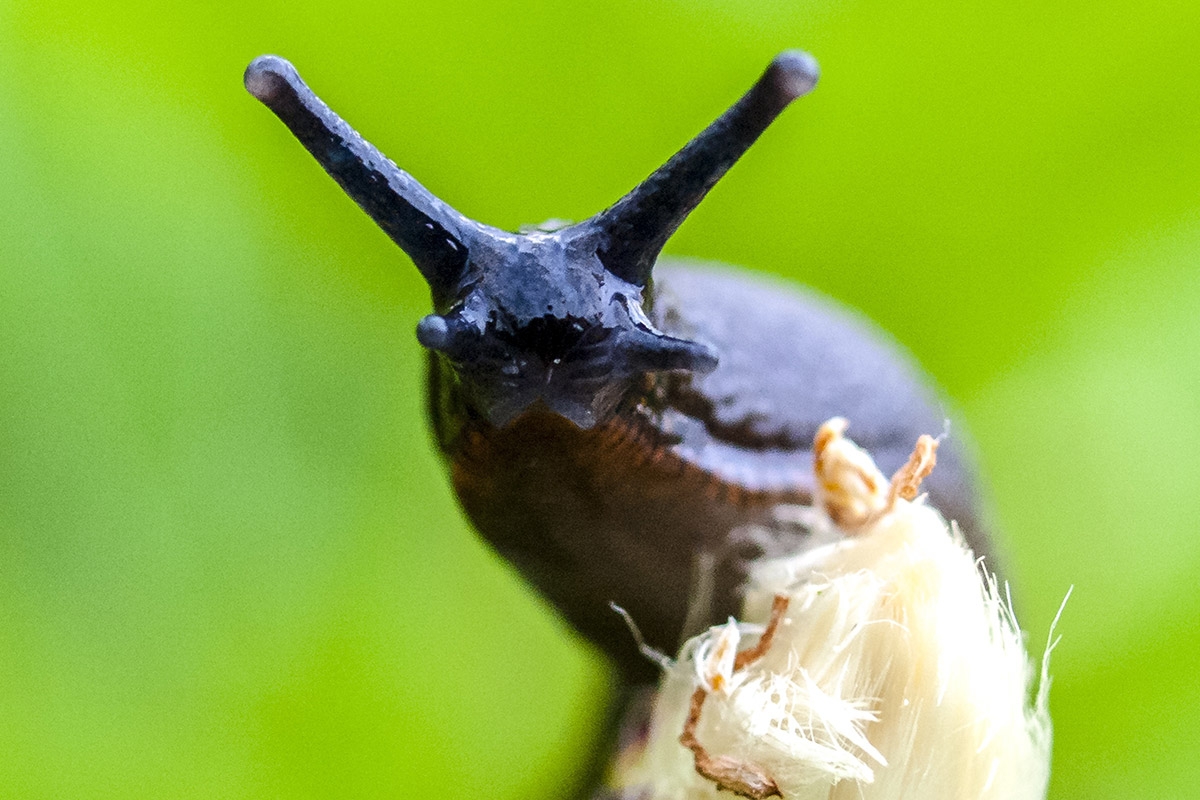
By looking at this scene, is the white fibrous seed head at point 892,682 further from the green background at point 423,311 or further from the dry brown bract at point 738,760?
the green background at point 423,311

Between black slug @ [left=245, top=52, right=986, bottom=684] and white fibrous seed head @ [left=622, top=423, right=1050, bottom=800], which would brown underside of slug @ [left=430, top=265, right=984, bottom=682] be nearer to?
black slug @ [left=245, top=52, right=986, bottom=684]

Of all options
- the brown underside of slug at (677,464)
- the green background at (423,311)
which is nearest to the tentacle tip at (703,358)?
the brown underside of slug at (677,464)

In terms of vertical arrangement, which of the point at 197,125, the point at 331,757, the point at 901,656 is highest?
the point at 197,125

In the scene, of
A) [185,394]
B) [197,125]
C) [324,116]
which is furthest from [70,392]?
[324,116]

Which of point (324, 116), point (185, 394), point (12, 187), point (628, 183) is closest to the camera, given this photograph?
point (324, 116)

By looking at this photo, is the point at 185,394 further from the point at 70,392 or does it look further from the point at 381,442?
the point at 381,442

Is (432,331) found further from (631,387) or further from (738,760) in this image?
(738,760)

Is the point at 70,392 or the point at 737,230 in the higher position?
the point at 737,230

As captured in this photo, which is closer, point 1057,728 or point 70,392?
point 70,392
